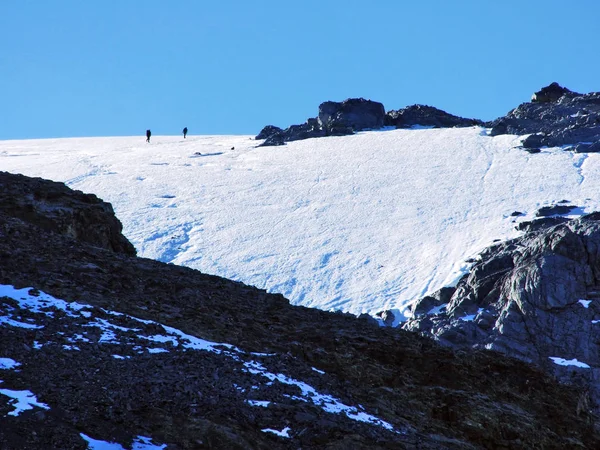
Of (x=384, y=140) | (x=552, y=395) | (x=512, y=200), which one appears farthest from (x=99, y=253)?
(x=384, y=140)

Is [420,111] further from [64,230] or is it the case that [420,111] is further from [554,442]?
[554,442]

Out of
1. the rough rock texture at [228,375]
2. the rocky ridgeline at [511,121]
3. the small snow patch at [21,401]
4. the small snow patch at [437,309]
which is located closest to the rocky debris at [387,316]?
the small snow patch at [437,309]

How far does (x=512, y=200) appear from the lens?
51.8 meters

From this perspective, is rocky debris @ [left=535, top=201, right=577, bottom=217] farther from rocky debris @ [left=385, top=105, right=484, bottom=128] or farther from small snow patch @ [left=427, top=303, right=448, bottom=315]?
rocky debris @ [left=385, top=105, right=484, bottom=128]

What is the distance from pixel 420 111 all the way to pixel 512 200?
121 ft

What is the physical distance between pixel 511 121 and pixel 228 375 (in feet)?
209

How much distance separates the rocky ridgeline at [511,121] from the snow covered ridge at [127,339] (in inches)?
2030

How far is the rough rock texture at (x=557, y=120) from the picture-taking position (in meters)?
66.6

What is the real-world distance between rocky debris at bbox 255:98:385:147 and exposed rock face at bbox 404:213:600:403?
45.1 m

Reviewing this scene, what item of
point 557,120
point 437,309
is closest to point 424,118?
point 557,120

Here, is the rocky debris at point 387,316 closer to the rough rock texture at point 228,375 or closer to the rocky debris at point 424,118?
the rough rock texture at point 228,375

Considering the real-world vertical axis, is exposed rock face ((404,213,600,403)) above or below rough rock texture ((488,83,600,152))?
below

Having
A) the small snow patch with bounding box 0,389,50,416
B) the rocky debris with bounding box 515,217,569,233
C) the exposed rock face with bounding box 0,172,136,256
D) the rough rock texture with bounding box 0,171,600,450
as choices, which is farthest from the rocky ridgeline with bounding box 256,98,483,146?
the small snow patch with bounding box 0,389,50,416

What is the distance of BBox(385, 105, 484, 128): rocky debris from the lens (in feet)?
278
